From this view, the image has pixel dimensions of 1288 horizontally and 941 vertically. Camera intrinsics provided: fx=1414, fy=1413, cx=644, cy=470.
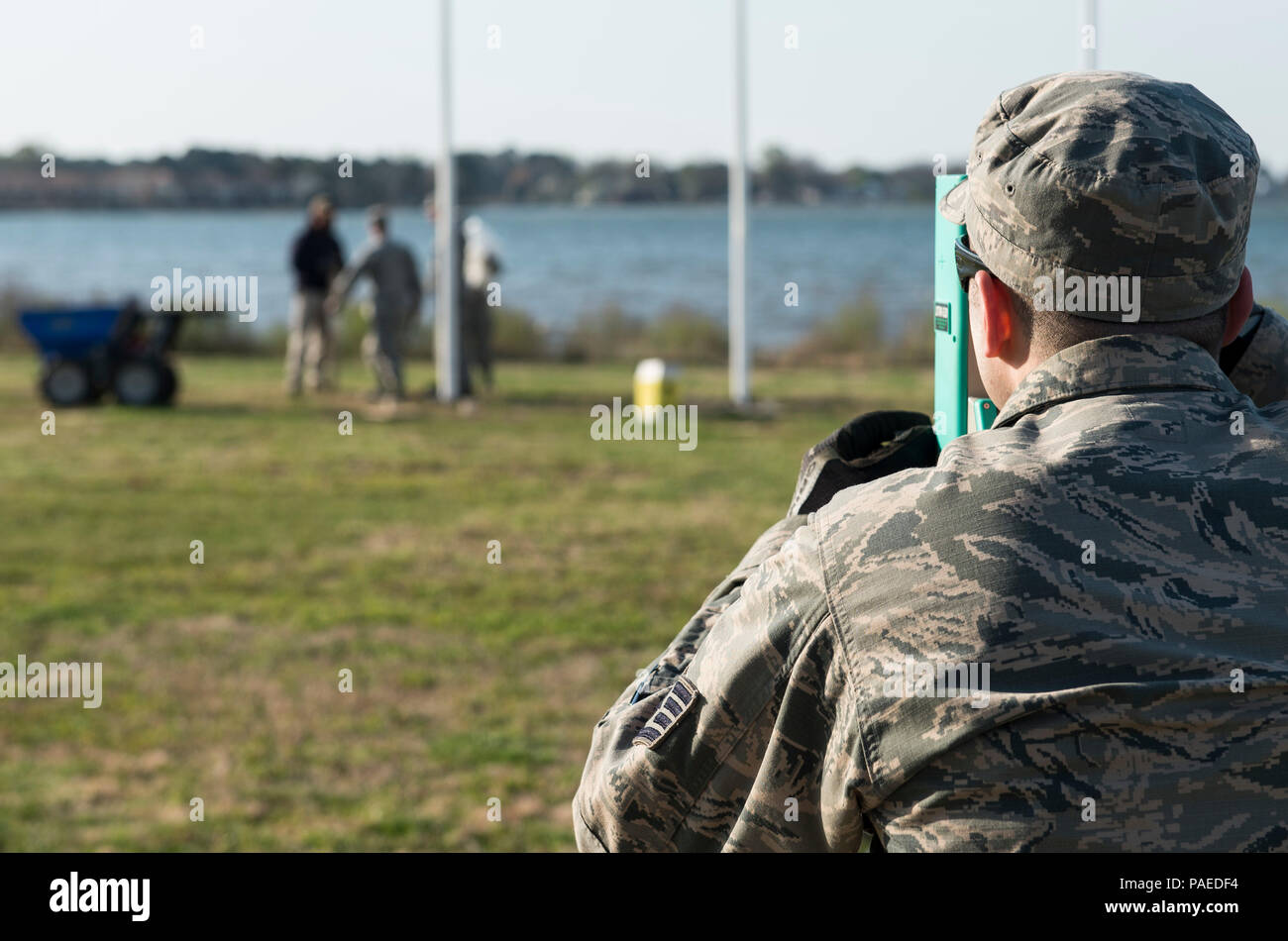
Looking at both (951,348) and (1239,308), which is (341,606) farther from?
(1239,308)

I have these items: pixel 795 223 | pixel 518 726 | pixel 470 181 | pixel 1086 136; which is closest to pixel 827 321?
pixel 518 726

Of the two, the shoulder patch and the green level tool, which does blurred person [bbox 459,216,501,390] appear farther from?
the shoulder patch

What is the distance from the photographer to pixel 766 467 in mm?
11258

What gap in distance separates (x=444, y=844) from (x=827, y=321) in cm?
1793

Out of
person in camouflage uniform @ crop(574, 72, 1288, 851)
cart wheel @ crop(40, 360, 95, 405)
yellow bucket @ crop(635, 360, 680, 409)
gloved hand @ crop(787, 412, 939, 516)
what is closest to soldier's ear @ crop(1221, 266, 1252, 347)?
person in camouflage uniform @ crop(574, 72, 1288, 851)

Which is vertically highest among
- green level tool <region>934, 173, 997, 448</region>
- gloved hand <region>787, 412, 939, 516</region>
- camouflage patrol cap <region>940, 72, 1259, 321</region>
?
camouflage patrol cap <region>940, 72, 1259, 321</region>

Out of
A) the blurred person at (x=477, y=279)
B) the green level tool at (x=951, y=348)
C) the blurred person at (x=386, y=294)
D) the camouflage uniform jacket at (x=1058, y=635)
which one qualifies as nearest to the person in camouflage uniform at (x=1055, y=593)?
the camouflage uniform jacket at (x=1058, y=635)

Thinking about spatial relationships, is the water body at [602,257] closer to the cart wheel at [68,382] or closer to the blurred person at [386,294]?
the blurred person at [386,294]

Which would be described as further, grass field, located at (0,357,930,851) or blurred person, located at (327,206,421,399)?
blurred person, located at (327,206,421,399)

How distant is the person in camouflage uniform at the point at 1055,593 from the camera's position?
54.9 inches

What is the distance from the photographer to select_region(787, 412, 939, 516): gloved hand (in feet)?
5.50

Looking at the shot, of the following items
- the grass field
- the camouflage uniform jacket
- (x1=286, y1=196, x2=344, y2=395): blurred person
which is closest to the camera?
the camouflage uniform jacket

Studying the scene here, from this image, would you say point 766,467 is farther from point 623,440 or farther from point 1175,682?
point 1175,682

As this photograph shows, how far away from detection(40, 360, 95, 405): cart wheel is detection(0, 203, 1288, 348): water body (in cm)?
538
